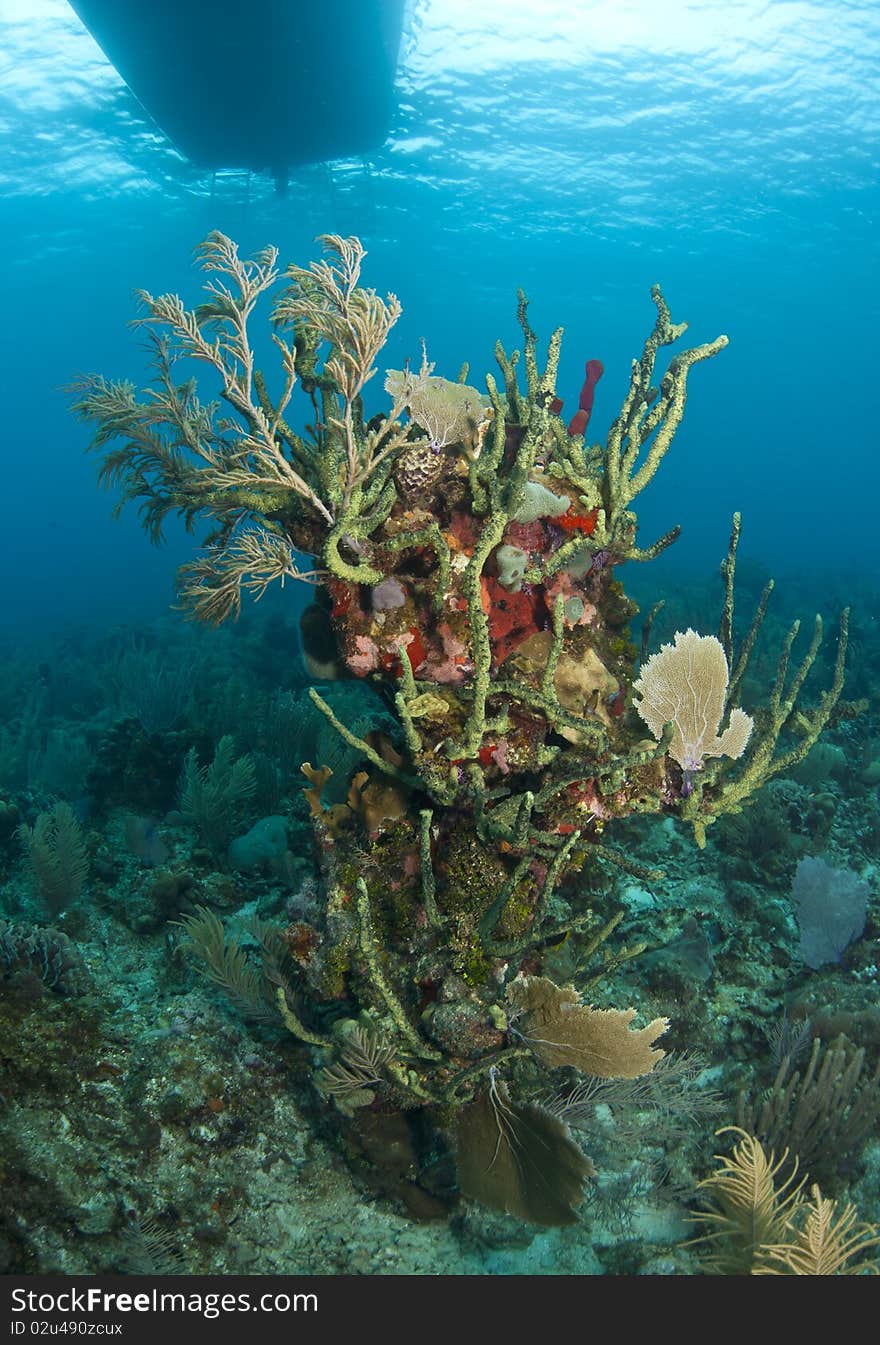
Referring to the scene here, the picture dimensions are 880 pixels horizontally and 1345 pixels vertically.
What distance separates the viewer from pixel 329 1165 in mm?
3820

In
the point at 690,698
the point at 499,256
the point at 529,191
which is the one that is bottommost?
the point at 690,698

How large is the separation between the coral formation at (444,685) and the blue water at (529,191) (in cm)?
131

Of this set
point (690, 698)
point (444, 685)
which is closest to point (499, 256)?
point (690, 698)

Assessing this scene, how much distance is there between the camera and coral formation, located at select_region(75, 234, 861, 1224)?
10.9ft

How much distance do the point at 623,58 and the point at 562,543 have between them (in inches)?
1225

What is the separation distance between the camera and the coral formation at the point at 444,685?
331cm

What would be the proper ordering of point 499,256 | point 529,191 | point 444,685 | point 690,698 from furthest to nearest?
point 499,256, point 529,191, point 690,698, point 444,685

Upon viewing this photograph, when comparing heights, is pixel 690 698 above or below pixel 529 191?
below

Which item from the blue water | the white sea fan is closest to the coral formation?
the white sea fan

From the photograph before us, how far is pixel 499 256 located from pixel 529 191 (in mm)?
8935

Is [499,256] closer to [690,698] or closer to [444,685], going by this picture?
[690,698]

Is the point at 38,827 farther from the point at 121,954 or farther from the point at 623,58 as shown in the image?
the point at 623,58

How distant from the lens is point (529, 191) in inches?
1359

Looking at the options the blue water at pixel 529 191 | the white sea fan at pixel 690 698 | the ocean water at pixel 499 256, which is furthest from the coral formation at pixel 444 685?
the blue water at pixel 529 191
